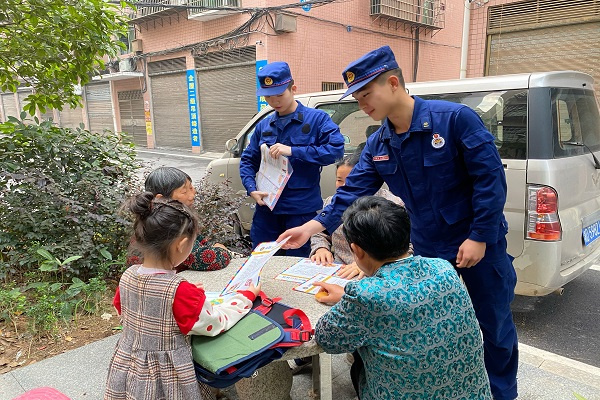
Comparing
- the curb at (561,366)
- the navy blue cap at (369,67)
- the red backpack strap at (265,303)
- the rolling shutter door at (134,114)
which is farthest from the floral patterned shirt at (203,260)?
the rolling shutter door at (134,114)

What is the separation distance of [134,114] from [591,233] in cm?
1917

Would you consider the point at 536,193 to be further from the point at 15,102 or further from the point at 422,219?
the point at 15,102

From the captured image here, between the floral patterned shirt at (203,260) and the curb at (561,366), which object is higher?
the floral patterned shirt at (203,260)

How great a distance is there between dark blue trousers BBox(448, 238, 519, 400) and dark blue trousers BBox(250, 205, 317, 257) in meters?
1.16

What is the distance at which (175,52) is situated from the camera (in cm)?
1585

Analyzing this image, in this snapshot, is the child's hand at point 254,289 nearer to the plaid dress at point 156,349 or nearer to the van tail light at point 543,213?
the plaid dress at point 156,349

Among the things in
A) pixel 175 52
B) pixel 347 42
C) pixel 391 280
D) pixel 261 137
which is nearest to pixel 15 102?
pixel 175 52

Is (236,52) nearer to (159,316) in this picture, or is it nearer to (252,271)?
(252,271)

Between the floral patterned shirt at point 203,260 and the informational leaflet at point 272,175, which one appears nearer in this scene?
the floral patterned shirt at point 203,260

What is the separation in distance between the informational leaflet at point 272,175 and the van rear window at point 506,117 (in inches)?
58.1

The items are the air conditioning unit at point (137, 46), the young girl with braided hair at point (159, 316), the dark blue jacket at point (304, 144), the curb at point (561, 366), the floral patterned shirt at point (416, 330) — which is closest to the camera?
the floral patterned shirt at point (416, 330)

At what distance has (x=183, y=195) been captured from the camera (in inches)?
83.7

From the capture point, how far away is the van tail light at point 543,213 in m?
2.69

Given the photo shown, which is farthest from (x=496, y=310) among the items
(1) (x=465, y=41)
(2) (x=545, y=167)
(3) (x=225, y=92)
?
(3) (x=225, y=92)
